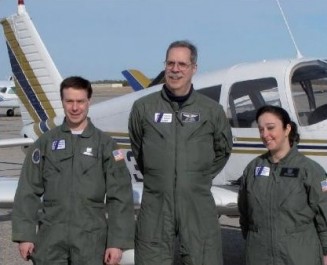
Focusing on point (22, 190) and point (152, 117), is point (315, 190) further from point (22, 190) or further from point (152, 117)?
point (22, 190)

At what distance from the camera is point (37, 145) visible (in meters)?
3.38

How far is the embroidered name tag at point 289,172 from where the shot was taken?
11.1 ft

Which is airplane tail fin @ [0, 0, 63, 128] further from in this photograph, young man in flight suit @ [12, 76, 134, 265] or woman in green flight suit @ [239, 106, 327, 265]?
woman in green flight suit @ [239, 106, 327, 265]

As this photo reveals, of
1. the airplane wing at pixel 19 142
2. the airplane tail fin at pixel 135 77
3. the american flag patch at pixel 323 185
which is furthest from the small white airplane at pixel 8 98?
the american flag patch at pixel 323 185

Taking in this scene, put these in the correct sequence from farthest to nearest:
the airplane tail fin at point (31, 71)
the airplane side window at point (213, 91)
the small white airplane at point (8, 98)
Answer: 1. the small white airplane at point (8, 98)
2. the airplane tail fin at point (31, 71)
3. the airplane side window at point (213, 91)

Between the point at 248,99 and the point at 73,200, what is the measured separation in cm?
267

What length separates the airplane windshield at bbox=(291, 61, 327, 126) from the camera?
5.30 meters

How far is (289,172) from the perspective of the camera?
341 cm

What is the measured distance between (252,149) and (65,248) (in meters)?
2.55

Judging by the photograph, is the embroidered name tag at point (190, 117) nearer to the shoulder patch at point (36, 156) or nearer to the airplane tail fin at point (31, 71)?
the shoulder patch at point (36, 156)

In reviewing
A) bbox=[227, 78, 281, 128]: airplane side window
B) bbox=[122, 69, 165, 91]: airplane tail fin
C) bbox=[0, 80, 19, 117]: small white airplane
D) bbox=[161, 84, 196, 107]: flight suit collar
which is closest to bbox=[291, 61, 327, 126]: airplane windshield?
bbox=[227, 78, 281, 128]: airplane side window

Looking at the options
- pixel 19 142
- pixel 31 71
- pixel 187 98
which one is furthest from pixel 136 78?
pixel 187 98

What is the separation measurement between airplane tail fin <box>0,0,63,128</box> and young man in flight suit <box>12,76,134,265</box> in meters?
4.88

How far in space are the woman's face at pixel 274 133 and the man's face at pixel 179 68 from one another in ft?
1.57
